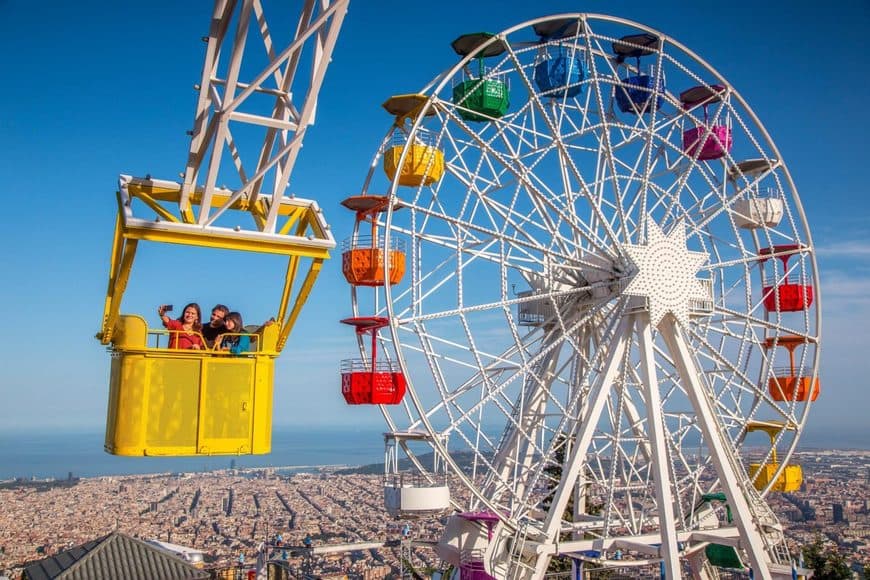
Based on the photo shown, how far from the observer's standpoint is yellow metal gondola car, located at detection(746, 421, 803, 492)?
68.2ft

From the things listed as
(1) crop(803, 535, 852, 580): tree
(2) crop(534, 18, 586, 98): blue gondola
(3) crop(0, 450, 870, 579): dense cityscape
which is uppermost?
(2) crop(534, 18, 586, 98): blue gondola

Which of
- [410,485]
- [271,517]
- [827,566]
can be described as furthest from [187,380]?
[271,517]

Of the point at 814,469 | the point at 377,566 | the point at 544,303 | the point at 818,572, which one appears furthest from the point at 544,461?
the point at 814,469

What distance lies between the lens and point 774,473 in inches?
817

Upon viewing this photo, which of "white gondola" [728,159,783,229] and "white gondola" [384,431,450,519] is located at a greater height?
"white gondola" [728,159,783,229]

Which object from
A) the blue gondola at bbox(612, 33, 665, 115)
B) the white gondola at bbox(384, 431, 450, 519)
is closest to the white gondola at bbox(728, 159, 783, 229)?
the blue gondola at bbox(612, 33, 665, 115)

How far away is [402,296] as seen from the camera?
1688 cm

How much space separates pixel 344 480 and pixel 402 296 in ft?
408

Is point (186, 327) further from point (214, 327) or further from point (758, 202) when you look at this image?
point (758, 202)

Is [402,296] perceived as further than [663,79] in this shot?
No

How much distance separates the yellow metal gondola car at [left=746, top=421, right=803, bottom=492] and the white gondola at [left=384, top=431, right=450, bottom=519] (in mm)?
8401

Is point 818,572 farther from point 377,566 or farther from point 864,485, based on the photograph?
point 864,485

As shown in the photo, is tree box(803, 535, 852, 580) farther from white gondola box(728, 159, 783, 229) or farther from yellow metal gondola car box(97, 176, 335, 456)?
yellow metal gondola car box(97, 176, 335, 456)

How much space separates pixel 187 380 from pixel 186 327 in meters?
0.75
